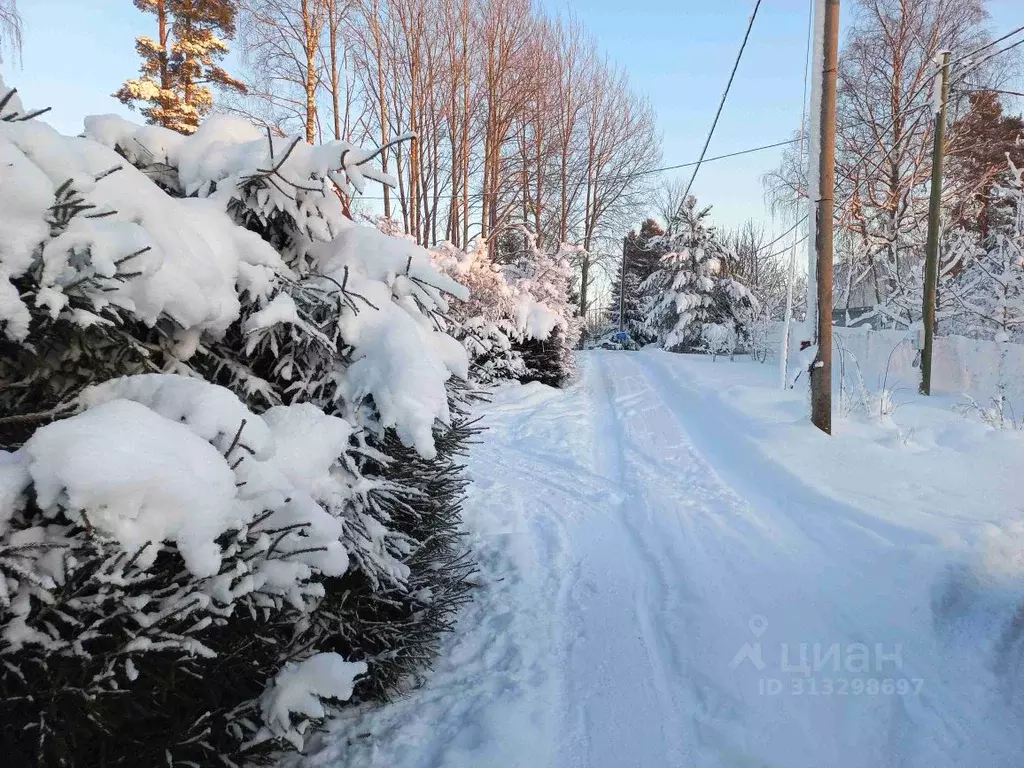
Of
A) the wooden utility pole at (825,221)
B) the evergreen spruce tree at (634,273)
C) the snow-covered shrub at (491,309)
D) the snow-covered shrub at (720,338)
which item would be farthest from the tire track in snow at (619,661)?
the evergreen spruce tree at (634,273)

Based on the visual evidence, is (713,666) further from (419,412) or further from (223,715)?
(223,715)

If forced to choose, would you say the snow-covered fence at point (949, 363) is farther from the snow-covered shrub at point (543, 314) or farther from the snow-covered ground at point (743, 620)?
the snow-covered shrub at point (543, 314)

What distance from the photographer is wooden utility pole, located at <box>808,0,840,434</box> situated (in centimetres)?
661

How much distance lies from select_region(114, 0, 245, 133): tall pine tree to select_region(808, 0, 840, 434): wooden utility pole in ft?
48.8

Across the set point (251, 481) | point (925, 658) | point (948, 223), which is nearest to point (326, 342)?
point (251, 481)

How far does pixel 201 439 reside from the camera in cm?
152

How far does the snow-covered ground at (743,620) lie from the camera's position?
7.33 feet

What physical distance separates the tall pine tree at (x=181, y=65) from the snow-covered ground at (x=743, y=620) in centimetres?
1510

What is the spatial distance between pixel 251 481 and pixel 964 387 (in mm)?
12535

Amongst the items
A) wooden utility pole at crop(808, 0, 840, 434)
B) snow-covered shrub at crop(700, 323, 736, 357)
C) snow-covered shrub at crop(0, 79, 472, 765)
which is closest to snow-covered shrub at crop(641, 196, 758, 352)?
snow-covered shrub at crop(700, 323, 736, 357)

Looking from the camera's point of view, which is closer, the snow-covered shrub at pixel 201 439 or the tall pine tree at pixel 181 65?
the snow-covered shrub at pixel 201 439

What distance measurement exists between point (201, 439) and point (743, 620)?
2823 millimetres

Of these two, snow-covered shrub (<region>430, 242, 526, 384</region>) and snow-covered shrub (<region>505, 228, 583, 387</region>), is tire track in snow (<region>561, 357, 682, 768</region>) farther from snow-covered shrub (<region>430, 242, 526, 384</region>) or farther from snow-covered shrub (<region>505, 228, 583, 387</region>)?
snow-covered shrub (<region>505, 228, 583, 387</region>)

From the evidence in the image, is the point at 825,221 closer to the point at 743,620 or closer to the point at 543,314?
the point at 743,620
